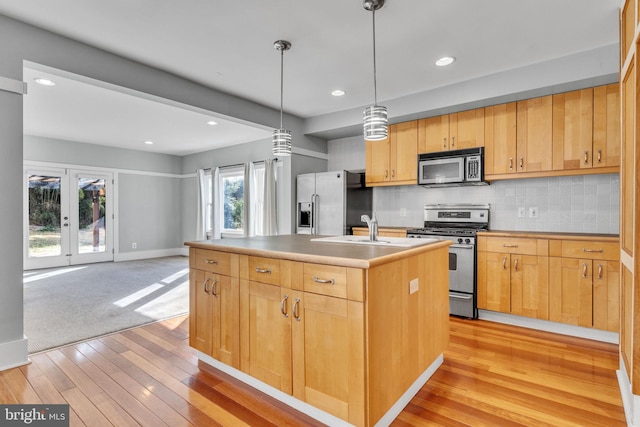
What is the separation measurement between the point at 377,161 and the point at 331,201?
859mm

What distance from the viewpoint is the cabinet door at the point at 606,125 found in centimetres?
304

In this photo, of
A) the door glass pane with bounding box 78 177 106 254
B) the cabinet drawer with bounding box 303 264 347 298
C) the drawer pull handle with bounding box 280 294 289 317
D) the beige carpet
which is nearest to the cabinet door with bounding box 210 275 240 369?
the drawer pull handle with bounding box 280 294 289 317

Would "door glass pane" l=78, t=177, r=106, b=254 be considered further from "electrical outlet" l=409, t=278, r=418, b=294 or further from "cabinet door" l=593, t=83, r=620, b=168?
"cabinet door" l=593, t=83, r=620, b=168

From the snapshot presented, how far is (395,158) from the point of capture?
4.48m

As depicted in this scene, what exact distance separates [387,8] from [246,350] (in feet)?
8.45

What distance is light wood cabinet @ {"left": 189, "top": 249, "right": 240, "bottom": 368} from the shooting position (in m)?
2.24

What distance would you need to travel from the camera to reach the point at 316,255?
1.77 metres

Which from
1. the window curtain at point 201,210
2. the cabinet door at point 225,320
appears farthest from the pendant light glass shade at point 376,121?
the window curtain at point 201,210

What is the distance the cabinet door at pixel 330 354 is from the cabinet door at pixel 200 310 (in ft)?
2.85

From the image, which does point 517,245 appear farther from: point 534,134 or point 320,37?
point 320,37

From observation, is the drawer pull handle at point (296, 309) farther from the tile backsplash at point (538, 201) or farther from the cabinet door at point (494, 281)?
the tile backsplash at point (538, 201)

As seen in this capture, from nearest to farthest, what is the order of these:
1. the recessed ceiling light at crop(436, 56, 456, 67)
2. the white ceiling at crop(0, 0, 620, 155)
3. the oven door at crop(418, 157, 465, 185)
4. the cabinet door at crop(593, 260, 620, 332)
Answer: the white ceiling at crop(0, 0, 620, 155)
the cabinet door at crop(593, 260, 620, 332)
the recessed ceiling light at crop(436, 56, 456, 67)
the oven door at crop(418, 157, 465, 185)

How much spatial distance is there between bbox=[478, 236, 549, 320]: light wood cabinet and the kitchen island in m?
1.33

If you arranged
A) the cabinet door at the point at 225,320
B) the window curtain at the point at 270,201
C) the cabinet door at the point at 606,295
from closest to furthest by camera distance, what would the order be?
the cabinet door at the point at 225,320 < the cabinet door at the point at 606,295 < the window curtain at the point at 270,201
